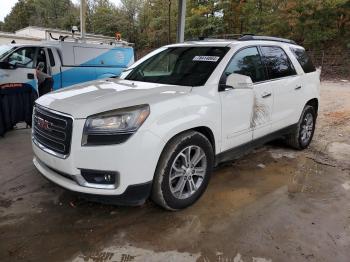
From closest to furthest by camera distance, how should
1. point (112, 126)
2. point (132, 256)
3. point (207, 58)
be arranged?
1. point (132, 256)
2. point (112, 126)
3. point (207, 58)

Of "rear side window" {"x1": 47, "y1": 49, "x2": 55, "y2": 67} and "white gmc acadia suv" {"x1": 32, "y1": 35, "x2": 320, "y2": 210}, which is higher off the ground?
"rear side window" {"x1": 47, "y1": 49, "x2": 55, "y2": 67}

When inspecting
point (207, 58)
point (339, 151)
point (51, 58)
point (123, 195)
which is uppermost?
point (207, 58)

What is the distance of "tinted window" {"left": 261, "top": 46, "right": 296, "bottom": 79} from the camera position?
4.53 m

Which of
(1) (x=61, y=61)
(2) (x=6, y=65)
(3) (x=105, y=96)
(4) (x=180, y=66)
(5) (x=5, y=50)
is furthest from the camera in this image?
(1) (x=61, y=61)

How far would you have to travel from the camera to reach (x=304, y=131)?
5590 mm

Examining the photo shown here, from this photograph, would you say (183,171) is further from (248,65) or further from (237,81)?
(248,65)

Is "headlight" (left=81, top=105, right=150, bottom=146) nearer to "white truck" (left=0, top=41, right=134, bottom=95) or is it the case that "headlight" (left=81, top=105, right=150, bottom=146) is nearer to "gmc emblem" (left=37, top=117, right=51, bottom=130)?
"gmc emblem" (left=37, top=117, right=51, bottom=130)

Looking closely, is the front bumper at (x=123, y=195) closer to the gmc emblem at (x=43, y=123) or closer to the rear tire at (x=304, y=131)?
the gmc emblem at (x=43, y=123)

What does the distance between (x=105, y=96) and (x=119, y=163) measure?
0.74 meters

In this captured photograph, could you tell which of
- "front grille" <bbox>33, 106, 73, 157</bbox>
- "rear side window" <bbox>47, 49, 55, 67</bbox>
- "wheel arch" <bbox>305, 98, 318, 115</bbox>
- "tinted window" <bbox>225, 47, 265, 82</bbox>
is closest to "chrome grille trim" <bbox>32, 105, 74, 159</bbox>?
"front grille" <bbox>33, 106, 73, 157</bbox>

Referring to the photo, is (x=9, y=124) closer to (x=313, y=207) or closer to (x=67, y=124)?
(x=67, y=124)

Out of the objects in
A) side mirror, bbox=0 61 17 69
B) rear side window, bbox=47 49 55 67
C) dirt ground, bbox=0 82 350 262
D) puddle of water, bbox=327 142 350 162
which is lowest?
dirt ground, bbox=0 82 350 262

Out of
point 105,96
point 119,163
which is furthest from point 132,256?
point 105,96

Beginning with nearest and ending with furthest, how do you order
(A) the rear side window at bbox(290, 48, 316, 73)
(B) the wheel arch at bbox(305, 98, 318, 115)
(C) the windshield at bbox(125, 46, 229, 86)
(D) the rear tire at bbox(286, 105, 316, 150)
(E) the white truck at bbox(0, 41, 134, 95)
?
(C) the windshield at bbox(125, 46, 229, 86)
(A) the rear side window at bbox(290, 48, 316, 73)
(D) the rear tire at bbox(286, 105, 316, 150)
(B) the wheel arch at bbox(305, 98, 318, 115)
(E) the white truck at bbox(0, 41, 134, 95)
